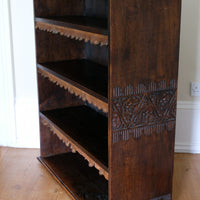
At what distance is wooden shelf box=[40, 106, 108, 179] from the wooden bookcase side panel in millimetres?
154

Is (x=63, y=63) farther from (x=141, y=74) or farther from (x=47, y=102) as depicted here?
(x=141, y=74)

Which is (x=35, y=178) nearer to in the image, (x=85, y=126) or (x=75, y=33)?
(x=85, y=126)

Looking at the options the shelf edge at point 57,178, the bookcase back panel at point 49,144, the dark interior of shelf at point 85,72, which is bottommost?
the shelf edge at point 57,178

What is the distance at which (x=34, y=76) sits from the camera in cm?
295

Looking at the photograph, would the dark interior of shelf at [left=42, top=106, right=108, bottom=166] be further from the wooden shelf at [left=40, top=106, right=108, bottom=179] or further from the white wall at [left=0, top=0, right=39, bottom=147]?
the white wall at [left=0, top=0, right=39, bottom=147]

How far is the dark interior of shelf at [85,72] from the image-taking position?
201cm

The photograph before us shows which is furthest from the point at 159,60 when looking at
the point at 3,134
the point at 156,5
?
the point at 3,134

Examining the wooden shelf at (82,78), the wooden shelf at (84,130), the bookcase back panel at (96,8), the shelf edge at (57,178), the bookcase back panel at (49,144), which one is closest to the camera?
the wooden shelf at (82,78)

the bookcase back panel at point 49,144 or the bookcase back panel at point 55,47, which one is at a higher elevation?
the bookcase back panel at point 55,47

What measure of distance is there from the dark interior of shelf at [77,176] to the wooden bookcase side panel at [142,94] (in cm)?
41

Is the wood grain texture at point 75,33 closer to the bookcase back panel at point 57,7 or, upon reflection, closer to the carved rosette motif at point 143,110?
the bookcase back panel at point 57,7

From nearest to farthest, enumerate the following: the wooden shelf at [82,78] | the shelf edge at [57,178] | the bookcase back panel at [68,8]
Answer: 1. the wooden shelf at [82,78]
2. the shelf edge at [57,178]
3. the bookcase back panel at [68,8]

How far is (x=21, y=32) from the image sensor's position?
286 centimetres

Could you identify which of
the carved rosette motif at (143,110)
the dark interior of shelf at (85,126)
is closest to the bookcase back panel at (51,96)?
the dark interior of shelf at (85,126)
